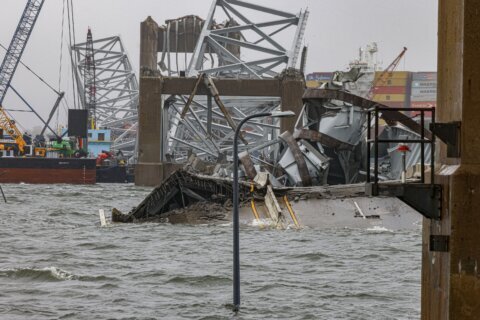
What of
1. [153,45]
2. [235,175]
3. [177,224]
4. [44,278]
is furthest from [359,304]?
[153,45]

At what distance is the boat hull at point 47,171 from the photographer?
124m

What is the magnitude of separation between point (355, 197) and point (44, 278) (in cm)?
1671

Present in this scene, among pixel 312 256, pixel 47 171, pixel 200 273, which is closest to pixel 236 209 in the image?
pixel 200 273

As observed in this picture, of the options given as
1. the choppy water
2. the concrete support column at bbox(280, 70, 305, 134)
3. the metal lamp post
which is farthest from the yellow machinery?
the metal lamp post

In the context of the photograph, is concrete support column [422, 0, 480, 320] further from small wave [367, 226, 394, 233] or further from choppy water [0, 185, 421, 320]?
small wave [367, 226, 394, 233]

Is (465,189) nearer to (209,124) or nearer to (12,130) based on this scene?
(209,124)

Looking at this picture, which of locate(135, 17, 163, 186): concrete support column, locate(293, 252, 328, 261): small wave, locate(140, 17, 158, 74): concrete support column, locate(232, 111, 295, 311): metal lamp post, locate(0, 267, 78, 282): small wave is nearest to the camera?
locate(232, 111, 295, 311): metal lamp post

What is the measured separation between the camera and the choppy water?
2312 centimetres

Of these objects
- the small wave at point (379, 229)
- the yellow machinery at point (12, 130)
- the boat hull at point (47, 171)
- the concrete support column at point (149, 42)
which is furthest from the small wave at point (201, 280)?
the yellow machinery at point (12, 130)

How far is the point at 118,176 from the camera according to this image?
134250 millimetres

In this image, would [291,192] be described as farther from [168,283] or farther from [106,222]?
[168,283]

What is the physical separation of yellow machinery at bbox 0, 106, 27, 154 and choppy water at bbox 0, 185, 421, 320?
8814 centimetres

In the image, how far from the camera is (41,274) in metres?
29.0

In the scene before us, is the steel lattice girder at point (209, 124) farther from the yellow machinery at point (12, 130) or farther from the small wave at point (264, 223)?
the small wave at point (264, 223)
